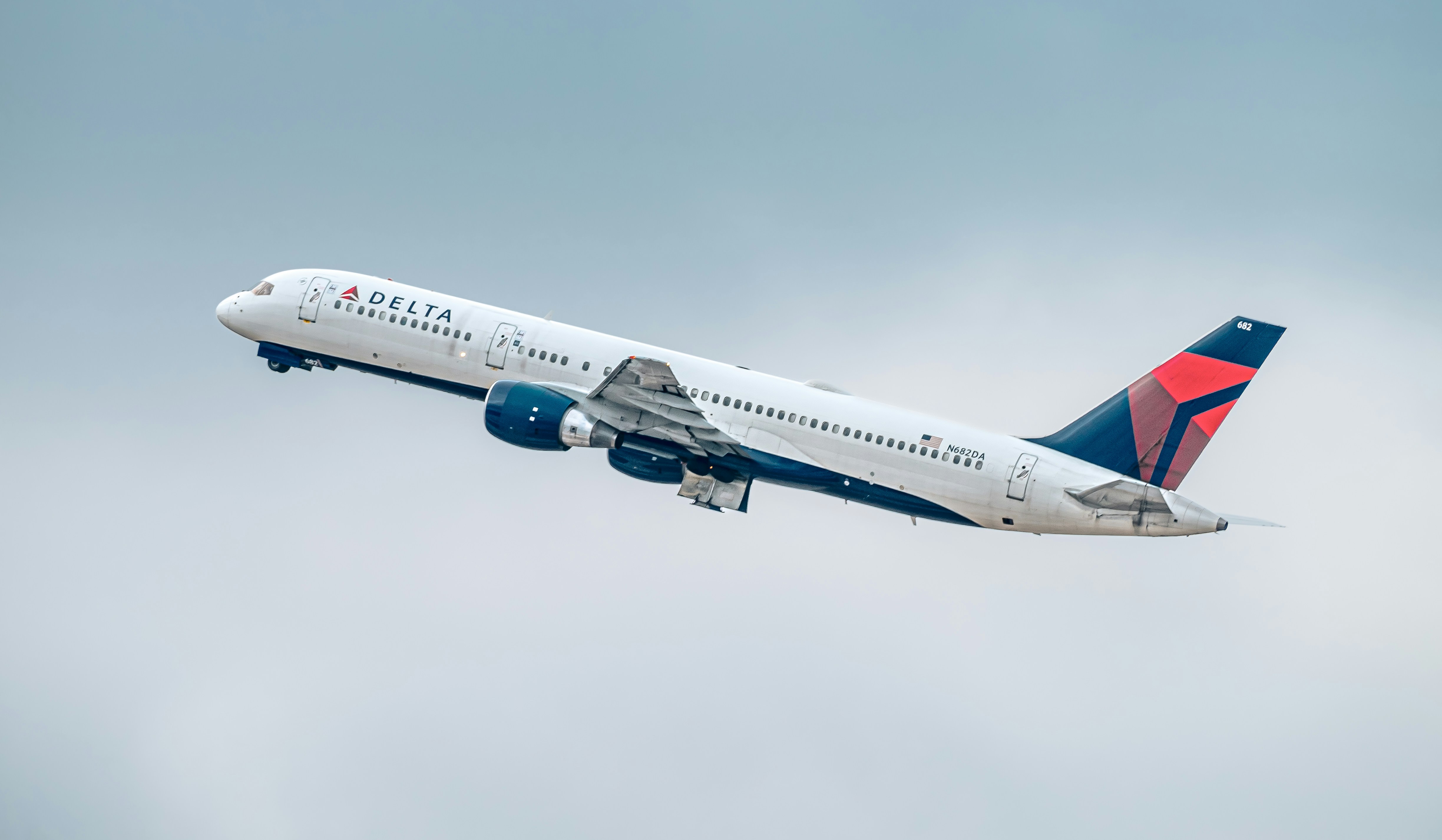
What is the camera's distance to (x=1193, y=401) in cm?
5297

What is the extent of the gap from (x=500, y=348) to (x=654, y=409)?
932 centimetres

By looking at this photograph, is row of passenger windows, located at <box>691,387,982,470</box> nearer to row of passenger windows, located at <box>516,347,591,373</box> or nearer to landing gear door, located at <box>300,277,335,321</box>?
row of passenger windows, located at <box>516,347,591,373</box>

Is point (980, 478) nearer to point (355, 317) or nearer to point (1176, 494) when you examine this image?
point (1176, 494)

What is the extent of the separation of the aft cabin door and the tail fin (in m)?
25.8

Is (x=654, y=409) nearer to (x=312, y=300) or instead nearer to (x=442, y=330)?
(x=442, y=330)

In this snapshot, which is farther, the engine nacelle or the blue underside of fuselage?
the engine nacelle

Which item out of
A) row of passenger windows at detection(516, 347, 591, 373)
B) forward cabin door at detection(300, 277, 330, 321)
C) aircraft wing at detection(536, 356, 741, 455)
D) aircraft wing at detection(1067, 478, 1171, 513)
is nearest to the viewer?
aircraft wing at detection(1067, 478, 1171, 513)

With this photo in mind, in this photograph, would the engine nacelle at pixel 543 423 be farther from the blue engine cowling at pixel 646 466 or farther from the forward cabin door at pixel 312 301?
the forward cabin door at pixel 312 301

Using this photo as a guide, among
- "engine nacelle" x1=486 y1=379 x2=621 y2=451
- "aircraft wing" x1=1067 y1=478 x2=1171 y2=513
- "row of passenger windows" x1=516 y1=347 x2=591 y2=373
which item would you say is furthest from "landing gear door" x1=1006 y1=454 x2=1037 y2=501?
"row of passenger windows" x1=516 y1=347 x2=591 y2=373

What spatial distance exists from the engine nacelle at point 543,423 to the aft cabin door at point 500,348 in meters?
4.18

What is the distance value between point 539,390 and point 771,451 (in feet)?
34.1

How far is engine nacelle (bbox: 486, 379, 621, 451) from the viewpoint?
5556 centimetres

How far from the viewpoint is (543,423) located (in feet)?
182

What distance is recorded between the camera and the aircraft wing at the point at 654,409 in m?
53.7
